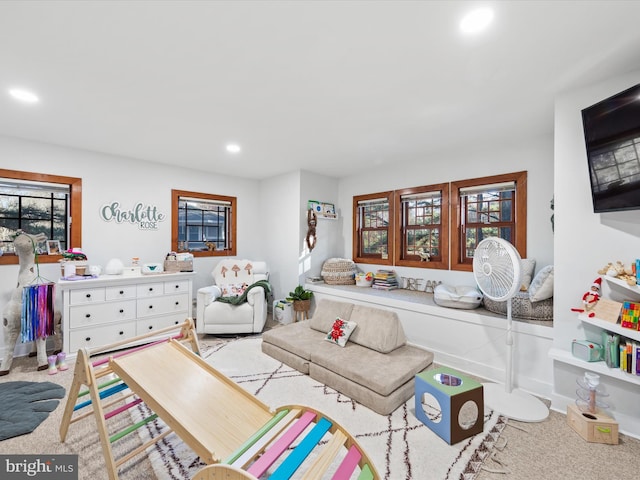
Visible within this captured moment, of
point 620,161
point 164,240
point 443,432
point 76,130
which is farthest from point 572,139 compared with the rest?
point 164,240

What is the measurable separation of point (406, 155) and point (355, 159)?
70cm

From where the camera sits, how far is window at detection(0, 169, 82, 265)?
3289mm

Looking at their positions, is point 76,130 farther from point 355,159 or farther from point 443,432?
point 443,432

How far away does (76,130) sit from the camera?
3.02 m

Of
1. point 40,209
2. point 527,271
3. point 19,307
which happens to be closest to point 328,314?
point 527,271

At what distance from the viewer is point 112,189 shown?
387 cm

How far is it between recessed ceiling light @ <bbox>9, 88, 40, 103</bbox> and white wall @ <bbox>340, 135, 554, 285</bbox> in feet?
12.6

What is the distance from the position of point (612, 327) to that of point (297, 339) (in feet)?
8.23

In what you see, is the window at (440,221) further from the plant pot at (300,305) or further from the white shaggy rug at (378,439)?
the white shaggy rug at (378,439)

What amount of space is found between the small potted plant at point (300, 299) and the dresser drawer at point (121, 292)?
2.07 m

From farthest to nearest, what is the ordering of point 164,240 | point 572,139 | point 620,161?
point 164,240
point 572,139
point 620,161

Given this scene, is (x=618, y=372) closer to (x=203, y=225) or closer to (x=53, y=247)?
(x=203, y=225)

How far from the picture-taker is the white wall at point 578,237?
1989mm

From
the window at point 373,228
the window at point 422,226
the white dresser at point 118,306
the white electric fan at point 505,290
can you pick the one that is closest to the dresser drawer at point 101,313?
the white dresser at point 118,306
